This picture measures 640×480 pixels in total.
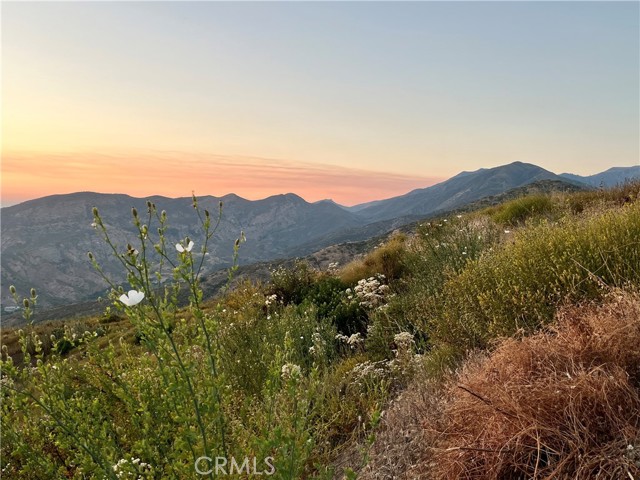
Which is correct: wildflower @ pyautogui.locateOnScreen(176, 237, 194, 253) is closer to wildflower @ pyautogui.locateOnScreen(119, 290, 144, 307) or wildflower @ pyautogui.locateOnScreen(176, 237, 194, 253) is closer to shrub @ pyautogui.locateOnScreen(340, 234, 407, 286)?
wildflower @ pyautogui.locateOnScreen(119, 290, 144, 307)

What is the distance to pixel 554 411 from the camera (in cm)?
235

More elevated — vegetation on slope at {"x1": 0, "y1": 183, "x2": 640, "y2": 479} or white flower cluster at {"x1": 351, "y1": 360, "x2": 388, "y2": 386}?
vegetation on slope at {"x1": 0, "y1": 183, "x2": 640, "y2": 479}

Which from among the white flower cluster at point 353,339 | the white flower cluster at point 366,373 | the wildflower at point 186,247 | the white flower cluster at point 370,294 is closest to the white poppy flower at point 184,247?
the wildflower at point 186,247

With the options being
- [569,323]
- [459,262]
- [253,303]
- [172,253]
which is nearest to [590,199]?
[459,262]

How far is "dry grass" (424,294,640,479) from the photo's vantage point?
2139 mm

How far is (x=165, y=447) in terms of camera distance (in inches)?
93.6

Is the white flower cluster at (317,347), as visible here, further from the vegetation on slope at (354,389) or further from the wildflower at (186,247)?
the wildflower at (186,247)

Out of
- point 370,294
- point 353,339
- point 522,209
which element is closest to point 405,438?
point 353,339

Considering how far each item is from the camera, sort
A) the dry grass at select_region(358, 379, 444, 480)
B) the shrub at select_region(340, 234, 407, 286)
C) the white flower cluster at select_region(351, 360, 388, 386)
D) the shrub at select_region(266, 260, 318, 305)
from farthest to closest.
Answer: the shrub at select_region(340, 234, 407, 286) → the shrub at select_region(266, 260, 318, 305) → the white flower cluster at select_region(351, 360, 388, 386) → the dry grass at select_region(358, 379, 444, 480)

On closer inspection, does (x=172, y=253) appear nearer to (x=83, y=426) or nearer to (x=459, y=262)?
(x=83, y=426)

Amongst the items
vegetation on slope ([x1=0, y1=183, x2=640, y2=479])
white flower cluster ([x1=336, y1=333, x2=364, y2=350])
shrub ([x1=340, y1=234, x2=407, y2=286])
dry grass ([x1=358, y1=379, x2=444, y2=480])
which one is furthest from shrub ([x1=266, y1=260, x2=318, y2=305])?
dry grass ([x1=358, y1=379, x2=444, y2=480])

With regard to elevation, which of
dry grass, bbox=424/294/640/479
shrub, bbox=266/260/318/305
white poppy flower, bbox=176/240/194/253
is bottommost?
shrub, bbox=266/260/318/305

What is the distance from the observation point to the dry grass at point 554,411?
84.2 inches

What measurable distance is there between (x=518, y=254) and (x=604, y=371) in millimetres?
2123
